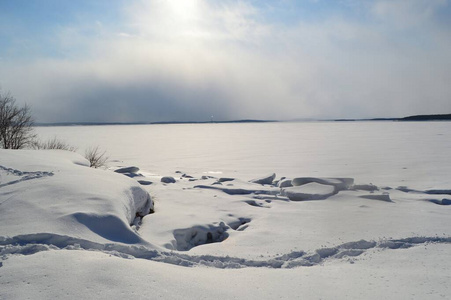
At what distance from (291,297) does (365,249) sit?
1934 mm

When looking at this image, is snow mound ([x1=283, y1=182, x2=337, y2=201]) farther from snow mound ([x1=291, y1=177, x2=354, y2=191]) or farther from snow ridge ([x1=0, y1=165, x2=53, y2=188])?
snow ridge ([x1=0, y1=165, x2=53, y2=188])

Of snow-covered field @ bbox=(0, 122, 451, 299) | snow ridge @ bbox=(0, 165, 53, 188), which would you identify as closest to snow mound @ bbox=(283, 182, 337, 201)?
snow-covered field @ bbox=(0, 122, 451, 299)

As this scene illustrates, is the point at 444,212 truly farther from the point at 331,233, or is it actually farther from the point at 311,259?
the point at 311,259

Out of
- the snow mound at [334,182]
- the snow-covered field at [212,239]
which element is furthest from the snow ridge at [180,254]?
the snow mound at [334,182]

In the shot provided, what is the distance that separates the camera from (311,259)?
405 cm

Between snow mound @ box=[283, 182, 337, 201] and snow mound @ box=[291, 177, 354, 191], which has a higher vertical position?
snow mound @ box=[291, 177, 354, 191]

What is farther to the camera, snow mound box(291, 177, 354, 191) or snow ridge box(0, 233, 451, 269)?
snow mound box(291, 177, 354, 191)

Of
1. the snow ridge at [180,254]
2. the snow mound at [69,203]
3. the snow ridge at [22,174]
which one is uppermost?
the snow ridge at [22,174]

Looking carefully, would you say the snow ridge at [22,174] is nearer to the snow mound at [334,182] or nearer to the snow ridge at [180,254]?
the snow ridge at [180,254]

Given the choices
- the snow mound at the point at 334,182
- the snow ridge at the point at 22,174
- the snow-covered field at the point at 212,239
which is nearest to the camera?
the snow-covered field at the point at 212,239

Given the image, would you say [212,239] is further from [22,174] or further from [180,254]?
[22,174]

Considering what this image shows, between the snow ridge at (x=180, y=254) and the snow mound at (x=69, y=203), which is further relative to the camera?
the snow mound at (x=69, y=203)

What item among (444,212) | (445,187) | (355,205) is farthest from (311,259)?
(445,187)

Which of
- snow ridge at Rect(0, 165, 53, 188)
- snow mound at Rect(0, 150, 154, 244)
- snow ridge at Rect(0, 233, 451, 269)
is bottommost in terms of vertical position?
snow ridge at Rect(0, 233, 451, 269)
